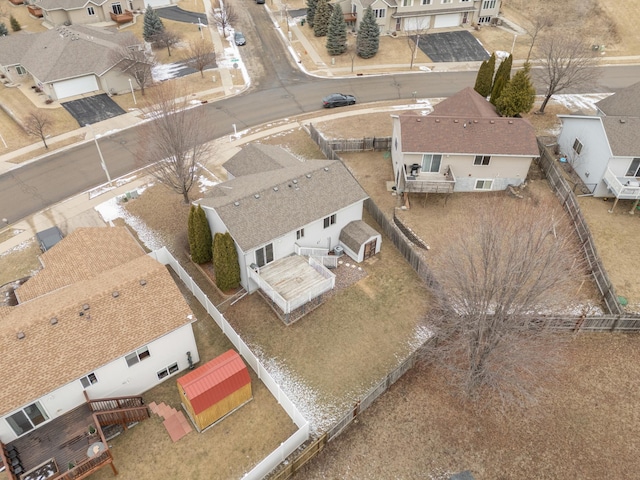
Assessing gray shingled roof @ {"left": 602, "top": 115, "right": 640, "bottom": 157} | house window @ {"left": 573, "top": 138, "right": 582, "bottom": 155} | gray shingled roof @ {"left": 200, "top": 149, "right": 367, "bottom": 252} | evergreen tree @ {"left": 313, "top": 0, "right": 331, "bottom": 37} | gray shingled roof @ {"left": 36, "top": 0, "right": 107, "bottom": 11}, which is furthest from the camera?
gray shingled roof @ {"left": 36, "top": 0, "right": 107, "bottom": 11}

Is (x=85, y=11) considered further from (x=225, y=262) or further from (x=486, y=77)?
(x=225, y=262)

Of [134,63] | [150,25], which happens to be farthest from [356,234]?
[150,25]

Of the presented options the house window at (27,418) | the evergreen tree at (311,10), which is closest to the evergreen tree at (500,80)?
the evergreen tree at (311,10)

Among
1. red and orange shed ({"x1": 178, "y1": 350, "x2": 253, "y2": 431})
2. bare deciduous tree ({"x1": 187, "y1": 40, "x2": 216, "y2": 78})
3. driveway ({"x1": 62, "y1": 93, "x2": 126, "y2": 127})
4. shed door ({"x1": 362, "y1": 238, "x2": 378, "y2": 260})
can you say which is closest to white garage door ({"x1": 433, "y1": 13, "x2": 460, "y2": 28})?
bare deciduous tree ({"x1": 187, "y1": 40, "x2": 216, "y2": 78})

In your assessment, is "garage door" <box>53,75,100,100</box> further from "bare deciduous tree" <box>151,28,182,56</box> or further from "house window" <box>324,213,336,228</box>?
"house window" <box>324,213,336,228</box>

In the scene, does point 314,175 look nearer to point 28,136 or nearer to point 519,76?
point 519,76

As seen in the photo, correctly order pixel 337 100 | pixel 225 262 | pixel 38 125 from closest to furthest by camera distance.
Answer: pixel 225 262
pixel 38 125
pixel 337 100
